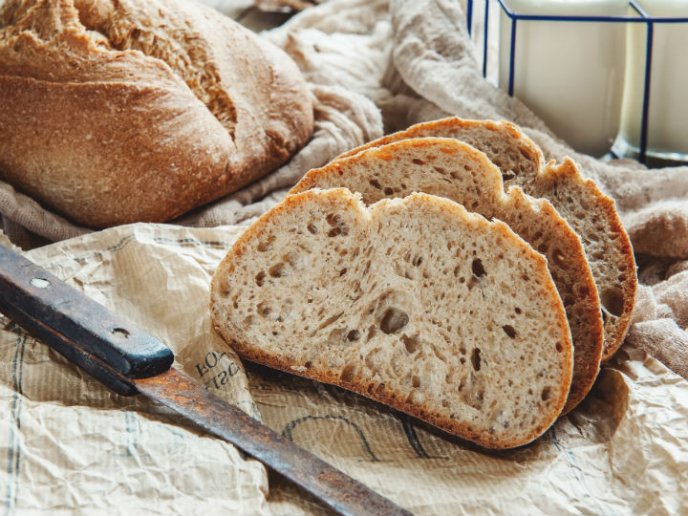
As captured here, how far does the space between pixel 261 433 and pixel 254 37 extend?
1.35 metres

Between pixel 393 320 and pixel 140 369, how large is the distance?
426 mm

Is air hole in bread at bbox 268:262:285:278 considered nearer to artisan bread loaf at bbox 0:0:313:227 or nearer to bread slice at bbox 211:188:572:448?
bread slice at bbox 211:188:572:448

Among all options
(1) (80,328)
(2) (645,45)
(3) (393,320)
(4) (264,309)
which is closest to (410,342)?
(3) (393,320)

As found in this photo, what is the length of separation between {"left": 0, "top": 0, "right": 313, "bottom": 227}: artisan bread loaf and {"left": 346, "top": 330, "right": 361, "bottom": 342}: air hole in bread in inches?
27.5

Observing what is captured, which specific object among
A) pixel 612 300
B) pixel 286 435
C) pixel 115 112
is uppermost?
pixel 115 112

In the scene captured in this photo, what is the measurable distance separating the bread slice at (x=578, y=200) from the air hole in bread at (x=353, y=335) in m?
0.42

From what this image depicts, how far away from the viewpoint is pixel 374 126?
2.46 m

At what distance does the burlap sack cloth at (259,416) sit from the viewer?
1268 mm

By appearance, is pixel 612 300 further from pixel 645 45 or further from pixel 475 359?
pixel 645 45

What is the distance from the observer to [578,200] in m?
1.66

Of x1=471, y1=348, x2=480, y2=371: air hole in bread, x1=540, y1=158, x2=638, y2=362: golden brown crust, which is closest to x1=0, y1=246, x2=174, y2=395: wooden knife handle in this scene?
x1=471, y1=348, x2=480, y2=371: air hole in bread

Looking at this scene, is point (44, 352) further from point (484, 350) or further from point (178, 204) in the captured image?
point (484, 350)

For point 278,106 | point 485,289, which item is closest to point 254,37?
point 278,106

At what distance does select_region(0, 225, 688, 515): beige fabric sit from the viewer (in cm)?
125
